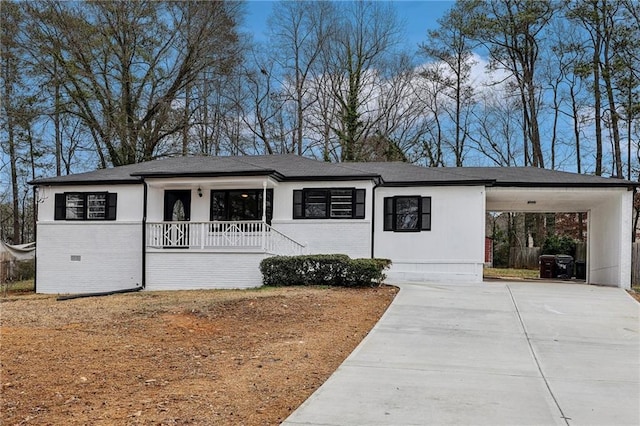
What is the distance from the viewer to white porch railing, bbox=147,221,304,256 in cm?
1563

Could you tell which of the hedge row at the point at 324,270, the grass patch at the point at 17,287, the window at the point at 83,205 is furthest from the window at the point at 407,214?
the grass patch at the point at 17,287

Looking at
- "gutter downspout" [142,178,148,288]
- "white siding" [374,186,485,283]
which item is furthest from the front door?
"white siding" [374,186,485,283]

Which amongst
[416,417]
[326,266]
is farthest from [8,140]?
[416,417]

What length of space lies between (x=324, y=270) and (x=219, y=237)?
432 cm

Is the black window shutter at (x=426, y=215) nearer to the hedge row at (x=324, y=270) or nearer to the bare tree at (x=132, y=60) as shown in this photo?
the hedge row at (x=324, y=270)

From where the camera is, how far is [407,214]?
54.5 ft

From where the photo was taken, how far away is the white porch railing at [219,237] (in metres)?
15.6

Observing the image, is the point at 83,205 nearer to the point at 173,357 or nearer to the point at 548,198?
the point at 173,357

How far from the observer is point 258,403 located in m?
4.84

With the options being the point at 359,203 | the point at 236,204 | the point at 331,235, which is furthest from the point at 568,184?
the point at 236,204

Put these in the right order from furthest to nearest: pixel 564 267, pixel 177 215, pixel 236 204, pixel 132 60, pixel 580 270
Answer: pixel 132 60, pixel 580 270, pixel 564 267, pixel 177 215, pixel 236 204

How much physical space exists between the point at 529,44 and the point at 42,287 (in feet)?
88.9

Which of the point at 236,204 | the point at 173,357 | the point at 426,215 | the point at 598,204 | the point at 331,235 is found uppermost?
the point at 598,204

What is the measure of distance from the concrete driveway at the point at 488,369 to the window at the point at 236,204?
23.5ft
